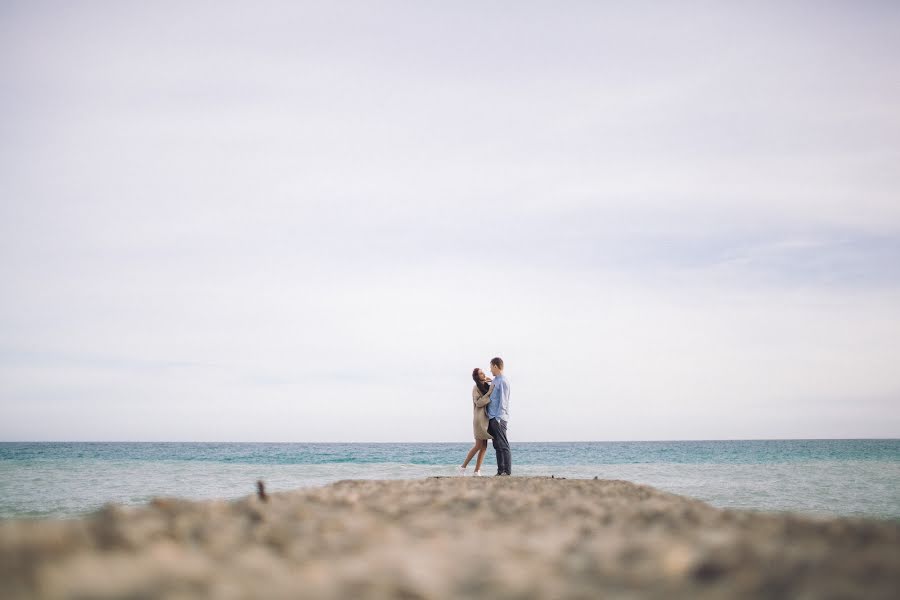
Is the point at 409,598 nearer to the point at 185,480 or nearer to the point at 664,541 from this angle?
the point at 664,541

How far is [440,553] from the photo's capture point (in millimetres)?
2850

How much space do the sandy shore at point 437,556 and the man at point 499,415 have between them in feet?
20.6

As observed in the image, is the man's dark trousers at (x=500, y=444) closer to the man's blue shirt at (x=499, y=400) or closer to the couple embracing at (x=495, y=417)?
the couple embracing at (x=495, y=417)

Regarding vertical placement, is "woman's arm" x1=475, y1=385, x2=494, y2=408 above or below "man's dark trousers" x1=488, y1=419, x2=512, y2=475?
above

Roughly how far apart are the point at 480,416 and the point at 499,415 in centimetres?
42

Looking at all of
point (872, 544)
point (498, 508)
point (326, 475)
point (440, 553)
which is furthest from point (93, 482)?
point (872, 544)

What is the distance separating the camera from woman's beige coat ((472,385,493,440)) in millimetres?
10773

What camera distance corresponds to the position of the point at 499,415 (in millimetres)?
10617

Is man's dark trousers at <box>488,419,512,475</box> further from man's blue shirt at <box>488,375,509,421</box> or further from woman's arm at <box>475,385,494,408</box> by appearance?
woman's arm at <box>475,385,494,408</box>

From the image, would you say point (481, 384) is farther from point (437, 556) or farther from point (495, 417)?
point (437, 556)

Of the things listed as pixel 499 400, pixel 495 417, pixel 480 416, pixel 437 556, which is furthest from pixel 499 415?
pixel 437 556

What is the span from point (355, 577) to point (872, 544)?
2662 millimetres

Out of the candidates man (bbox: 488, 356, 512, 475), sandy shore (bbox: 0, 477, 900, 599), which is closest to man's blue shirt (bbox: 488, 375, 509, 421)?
man (bbox: 488, 356, 512, 475)

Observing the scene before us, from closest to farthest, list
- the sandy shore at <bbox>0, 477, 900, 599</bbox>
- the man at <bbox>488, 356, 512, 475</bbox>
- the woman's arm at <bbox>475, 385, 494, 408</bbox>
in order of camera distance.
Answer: the sandy shore at <bbox>0, 477, 900, 599</bbox>
the man at <bbox>488, 356, 512, 475</bbox>
the woman's arm at <bbox>475, 385, 494, 408</bbox>
